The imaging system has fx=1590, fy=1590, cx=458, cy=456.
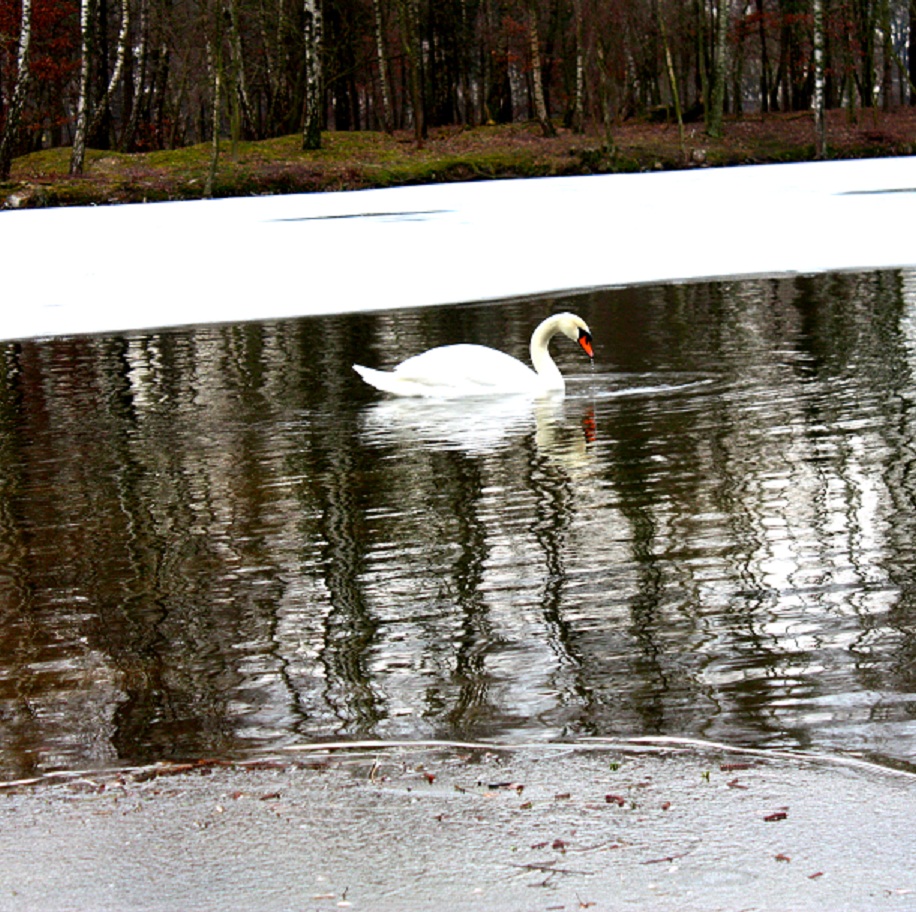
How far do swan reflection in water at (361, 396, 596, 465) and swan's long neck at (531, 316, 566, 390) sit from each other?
0.52 ft

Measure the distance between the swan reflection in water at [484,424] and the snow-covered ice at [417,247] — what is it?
5.90 meters

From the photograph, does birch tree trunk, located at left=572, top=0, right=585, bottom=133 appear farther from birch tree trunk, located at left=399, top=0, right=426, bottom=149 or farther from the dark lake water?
the dark lake water

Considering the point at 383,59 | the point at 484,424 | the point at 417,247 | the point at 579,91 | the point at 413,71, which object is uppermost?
the point at 383,59

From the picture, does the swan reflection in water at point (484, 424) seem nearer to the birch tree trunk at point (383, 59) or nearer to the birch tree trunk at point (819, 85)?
the birch tree trunk at point (819, 85)

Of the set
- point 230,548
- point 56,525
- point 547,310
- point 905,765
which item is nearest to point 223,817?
point 905,765

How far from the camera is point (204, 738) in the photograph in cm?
433

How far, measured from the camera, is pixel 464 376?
10.4 meters

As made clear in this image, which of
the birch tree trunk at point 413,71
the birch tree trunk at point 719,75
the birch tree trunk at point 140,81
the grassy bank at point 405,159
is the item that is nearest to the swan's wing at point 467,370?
the grassy bank at point 405,159

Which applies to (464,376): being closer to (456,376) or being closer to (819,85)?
(456,376)

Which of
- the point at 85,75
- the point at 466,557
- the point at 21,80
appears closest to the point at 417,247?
the point at 466,557

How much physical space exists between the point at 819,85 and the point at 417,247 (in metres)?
26.4

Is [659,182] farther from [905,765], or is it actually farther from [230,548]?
[905,765]

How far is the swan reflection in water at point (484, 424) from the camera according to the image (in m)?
8.79

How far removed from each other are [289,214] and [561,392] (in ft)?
75.2
